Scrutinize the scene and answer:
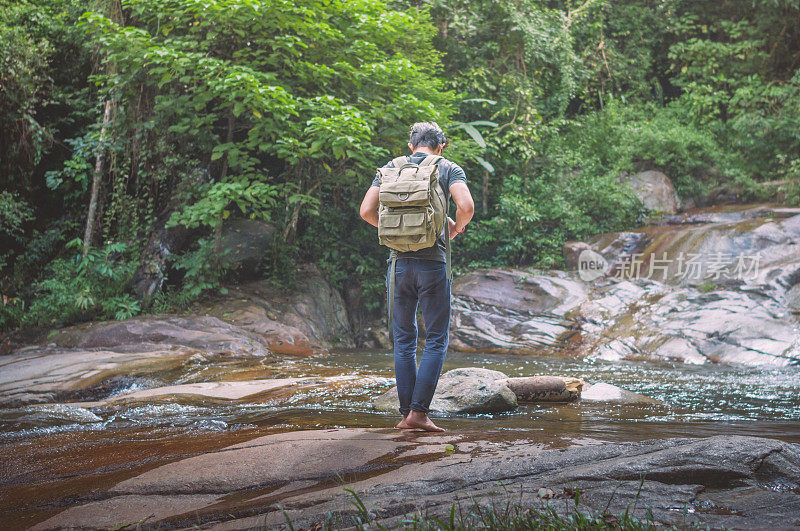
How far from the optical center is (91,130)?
1092cm

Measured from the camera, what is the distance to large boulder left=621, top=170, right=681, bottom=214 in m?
14.4

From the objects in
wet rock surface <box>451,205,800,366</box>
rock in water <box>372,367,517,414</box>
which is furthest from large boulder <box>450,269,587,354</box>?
rock in water <box>372,367,517,414</box>

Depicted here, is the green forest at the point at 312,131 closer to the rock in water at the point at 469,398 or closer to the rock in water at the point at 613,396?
the rock in water at the point at 469,398

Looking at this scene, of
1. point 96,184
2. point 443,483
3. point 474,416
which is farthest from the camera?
point 96,184

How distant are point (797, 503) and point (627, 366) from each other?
20.9ft

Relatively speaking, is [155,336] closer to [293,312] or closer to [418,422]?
[293,312]

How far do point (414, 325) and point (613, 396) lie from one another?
261 centimetres

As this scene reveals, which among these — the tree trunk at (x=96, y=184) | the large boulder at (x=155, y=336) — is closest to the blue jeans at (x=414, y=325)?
the large boulder at (x=155, y=336)

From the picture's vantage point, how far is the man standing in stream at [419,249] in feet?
11.2

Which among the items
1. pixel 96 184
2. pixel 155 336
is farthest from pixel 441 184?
pixel 96 184

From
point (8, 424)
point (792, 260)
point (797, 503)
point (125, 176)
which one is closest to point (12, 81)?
point (125, 176)

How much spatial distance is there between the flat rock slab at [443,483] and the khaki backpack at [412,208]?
4.02 ft

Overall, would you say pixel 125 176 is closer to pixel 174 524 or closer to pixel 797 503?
pixel 174 524

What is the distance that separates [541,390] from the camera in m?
5.14
